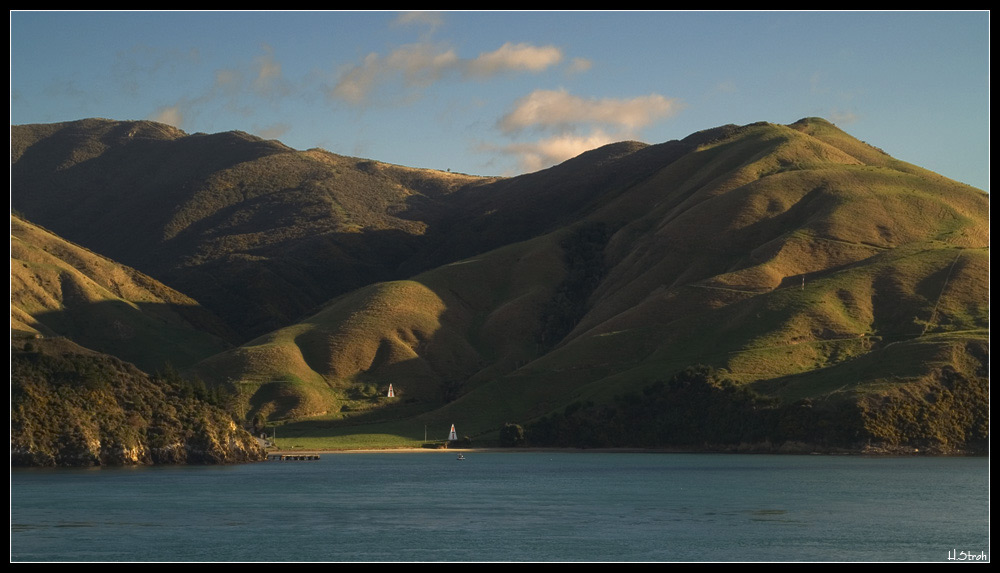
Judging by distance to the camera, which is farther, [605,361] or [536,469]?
[605,361]

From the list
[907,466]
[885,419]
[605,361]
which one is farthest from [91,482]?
[605,361]

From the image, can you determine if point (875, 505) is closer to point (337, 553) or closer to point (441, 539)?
point (441, 539)

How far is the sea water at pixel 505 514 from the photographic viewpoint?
214ft

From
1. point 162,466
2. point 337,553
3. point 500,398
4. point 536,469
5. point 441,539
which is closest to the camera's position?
point 337,553

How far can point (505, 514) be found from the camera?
276ft

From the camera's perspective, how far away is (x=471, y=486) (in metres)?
110

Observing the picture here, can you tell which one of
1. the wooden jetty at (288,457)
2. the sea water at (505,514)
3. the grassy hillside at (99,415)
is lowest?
the sea water at (505,514)

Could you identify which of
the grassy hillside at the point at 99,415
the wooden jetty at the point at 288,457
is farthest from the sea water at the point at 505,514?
the wooden jetty at the point at 288,457

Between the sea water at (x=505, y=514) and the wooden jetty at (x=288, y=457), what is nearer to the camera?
the sea water at (x=505, y=514)

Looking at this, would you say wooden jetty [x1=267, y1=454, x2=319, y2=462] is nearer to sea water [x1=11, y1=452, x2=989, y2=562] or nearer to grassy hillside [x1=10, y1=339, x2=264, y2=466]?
grassy hillside [x1=10, y1=339, x2=264, y2=466]

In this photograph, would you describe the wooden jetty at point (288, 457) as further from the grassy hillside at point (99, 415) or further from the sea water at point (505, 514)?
the sea water at point (505, 514)

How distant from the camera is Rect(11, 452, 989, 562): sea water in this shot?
6538 centimetres
